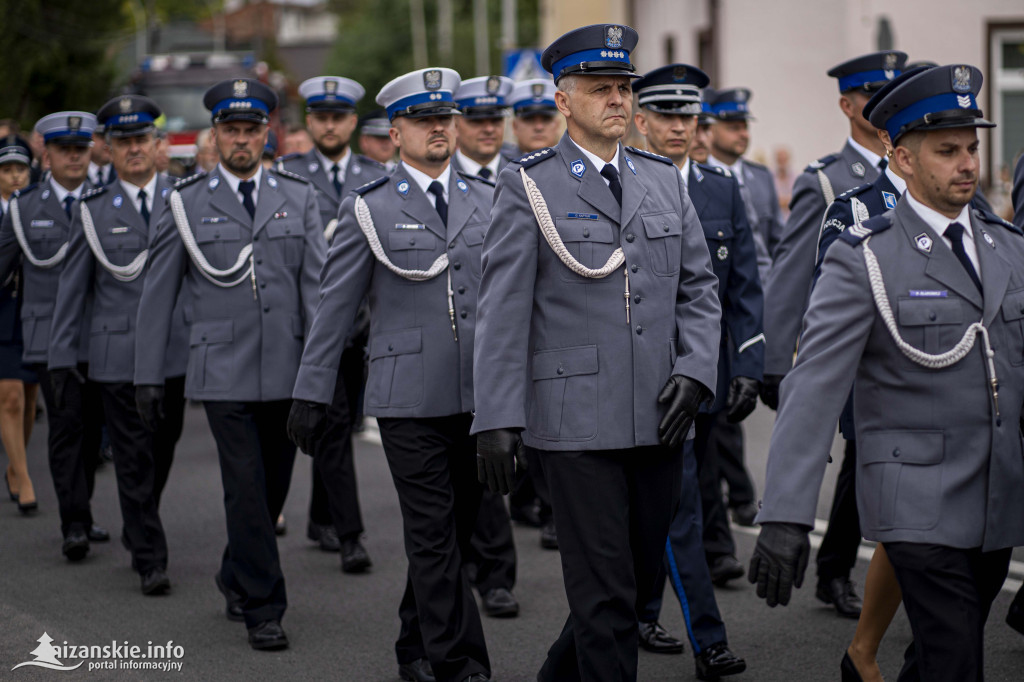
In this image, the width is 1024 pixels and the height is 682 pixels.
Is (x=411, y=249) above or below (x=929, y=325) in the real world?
above

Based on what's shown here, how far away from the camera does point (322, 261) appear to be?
6.59 m

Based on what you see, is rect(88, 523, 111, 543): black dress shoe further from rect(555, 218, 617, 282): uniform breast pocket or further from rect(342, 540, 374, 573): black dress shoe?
rect(555, 218, 617, 282): uniform breast pocket

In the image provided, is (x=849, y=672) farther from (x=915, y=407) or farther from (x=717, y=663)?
(x=915, y=407)

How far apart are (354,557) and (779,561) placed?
4.13m

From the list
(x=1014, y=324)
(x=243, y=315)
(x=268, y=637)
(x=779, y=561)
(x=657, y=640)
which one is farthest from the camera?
(x=243, y=315)

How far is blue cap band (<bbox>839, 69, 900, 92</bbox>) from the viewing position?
20.4ft

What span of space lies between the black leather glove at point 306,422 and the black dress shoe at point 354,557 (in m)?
1.92

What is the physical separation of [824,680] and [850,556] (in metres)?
0.99

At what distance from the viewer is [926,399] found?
380cm

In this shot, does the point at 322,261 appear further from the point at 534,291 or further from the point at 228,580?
the point at 534,291

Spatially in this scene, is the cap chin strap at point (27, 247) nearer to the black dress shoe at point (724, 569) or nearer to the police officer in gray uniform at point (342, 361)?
the police officer in gray uniform at point (342, 361)

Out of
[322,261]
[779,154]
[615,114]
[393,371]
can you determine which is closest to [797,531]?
[615,114]

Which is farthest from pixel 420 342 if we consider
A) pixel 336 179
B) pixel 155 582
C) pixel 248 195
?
pixel 336 179

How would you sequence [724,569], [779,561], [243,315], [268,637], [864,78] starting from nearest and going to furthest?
[779,561]
[268,637]
[864,78]
[243,315]
[724,569]
